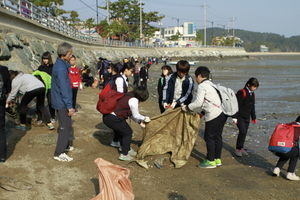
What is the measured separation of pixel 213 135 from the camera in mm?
5242

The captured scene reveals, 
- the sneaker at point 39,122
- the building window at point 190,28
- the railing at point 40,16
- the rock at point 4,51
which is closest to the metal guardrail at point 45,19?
the railing at point 40,16

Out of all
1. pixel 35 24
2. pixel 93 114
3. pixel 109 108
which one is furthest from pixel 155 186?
pixel 35 24

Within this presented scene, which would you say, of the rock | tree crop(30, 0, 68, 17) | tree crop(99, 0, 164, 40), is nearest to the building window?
tree crop(99, 0, 164, 40)

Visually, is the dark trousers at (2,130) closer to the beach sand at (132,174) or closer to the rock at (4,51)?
the beach sand at (132,174)

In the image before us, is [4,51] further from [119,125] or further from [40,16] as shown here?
[40,16]

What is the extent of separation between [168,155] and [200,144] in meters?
1.53

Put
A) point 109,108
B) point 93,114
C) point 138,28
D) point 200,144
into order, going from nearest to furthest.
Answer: point 109,108, point 200,144, point 93,114, point 138,28

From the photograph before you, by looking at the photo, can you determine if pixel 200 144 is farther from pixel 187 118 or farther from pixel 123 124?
pixel 123 124

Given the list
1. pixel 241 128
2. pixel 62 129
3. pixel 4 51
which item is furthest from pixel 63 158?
pixel 4 51

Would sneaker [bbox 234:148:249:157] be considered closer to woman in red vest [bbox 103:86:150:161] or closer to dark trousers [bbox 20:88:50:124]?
woman in red vest [bbox 103:86:150:161]

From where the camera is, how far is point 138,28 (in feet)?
254

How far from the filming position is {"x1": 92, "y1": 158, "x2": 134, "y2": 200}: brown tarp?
Answer: 335 centimetres

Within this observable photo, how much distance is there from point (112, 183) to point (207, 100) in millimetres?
2382

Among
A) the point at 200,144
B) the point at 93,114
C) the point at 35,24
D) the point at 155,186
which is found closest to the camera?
the point at 155,186
